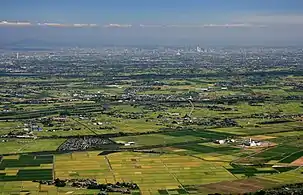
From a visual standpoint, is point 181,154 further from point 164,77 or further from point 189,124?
point 164,77

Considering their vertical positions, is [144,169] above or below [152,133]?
above

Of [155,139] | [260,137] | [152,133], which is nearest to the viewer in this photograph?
[155,139]

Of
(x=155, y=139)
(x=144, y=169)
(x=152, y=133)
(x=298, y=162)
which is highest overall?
(x=298, y=162)

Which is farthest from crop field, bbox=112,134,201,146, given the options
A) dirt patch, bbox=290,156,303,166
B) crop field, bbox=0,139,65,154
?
dirt patch, bbox=290,156,303,166

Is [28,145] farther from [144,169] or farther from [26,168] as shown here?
[144,169]

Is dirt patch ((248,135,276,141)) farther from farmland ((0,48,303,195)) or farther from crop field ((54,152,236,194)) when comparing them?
crop field ((54,152,236,194))

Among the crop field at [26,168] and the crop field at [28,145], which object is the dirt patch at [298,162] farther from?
the crop field at [28,145]

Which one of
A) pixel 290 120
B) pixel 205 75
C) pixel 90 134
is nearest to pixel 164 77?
pixel 205 75

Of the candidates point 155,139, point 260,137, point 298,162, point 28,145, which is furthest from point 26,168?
point 260,137
